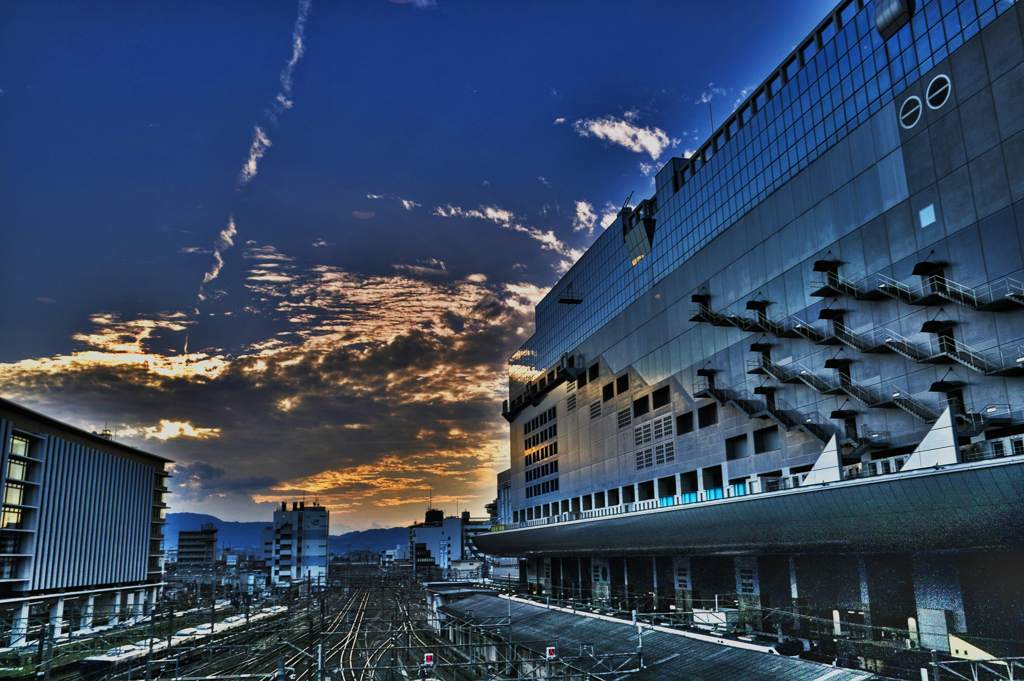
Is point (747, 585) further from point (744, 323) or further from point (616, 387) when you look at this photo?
point (616, 387)

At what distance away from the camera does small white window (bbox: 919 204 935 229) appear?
40094mm

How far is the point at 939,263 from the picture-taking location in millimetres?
39438

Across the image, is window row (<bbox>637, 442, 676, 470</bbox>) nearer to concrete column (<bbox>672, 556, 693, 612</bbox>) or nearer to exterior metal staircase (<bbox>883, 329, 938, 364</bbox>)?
concrete column (<bbox>672, 556, 693, 612</bbox>)

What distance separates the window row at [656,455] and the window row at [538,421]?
30.5 meters

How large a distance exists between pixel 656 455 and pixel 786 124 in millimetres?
31731

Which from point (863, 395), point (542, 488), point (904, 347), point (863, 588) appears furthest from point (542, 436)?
point (904, 347)

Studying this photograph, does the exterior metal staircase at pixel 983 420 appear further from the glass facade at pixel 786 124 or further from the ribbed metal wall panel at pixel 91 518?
the ribbed metal wall panel at pixel 91 518

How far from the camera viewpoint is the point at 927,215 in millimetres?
40406

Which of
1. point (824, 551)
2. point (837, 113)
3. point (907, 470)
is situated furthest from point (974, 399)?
point (837, 113)

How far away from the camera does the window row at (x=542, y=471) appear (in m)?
100

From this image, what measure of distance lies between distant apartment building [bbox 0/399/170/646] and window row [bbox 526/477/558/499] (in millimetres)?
53670

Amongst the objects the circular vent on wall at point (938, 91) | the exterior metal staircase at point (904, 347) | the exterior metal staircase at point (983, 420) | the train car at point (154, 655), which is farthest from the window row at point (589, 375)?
the exterior metal staircase at point (983, 420)

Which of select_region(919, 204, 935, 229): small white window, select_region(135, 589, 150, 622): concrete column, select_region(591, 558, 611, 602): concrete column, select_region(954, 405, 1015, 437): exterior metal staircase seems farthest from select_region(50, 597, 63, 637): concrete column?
select_region(919, 204, 935, 229): small white window

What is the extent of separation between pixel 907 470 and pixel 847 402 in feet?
36.5
